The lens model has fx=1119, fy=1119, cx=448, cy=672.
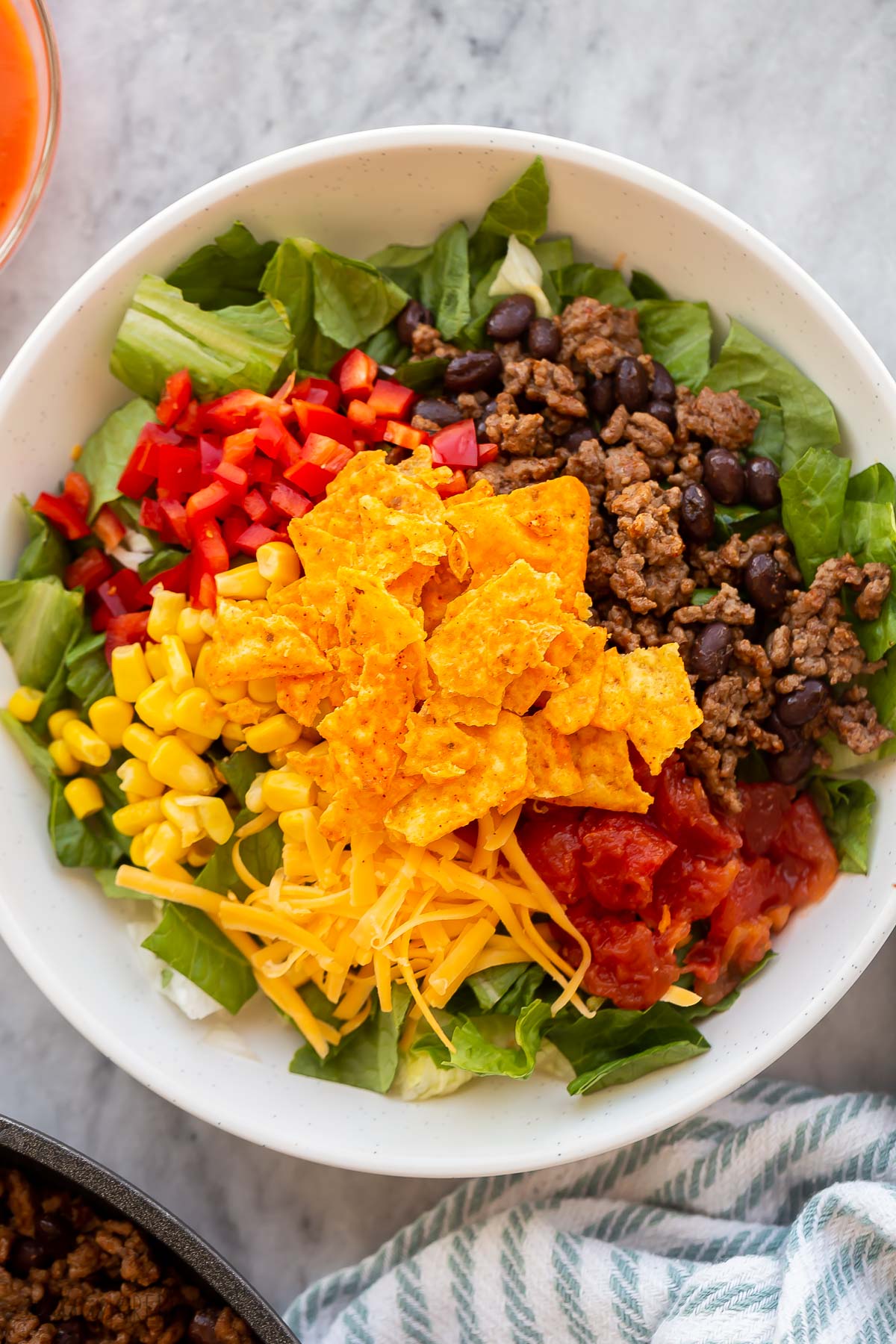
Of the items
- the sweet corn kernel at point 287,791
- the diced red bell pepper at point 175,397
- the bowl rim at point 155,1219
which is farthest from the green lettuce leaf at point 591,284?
the bowl rim at point 155,1219

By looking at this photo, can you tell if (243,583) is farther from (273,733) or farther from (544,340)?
(544,340)

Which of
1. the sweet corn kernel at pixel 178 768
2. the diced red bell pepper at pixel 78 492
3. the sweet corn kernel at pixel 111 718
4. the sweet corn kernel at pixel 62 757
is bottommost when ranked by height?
the sweet corn kernel at pixel 62 757

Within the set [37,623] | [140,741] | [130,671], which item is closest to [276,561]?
[130,671]

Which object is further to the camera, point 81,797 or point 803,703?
point 81,797

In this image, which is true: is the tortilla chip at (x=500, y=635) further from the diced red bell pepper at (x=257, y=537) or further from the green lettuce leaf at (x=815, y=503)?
the green lettuce leaf at (x=815, y=503)

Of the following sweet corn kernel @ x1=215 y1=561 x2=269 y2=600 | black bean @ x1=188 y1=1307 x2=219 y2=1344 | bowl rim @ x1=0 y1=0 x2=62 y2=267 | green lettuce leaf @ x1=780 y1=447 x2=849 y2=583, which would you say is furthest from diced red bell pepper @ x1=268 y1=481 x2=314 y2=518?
black bean @ x1=188 y1=1307 x2=219 y2=1344

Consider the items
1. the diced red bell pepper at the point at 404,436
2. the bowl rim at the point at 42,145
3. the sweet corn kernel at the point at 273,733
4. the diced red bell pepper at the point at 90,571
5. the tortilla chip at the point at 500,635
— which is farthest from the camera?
the bowl rim at the point at 42,145

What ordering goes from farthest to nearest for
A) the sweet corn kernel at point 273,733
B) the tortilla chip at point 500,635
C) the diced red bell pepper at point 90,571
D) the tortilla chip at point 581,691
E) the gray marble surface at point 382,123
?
the gray marble surface at point 382,123, the diced red bell pepper at point 90,571, the sweet corn kernel at point 273,733, the tortilla chip at point 581,691, the tortilla chip at point 500,635
